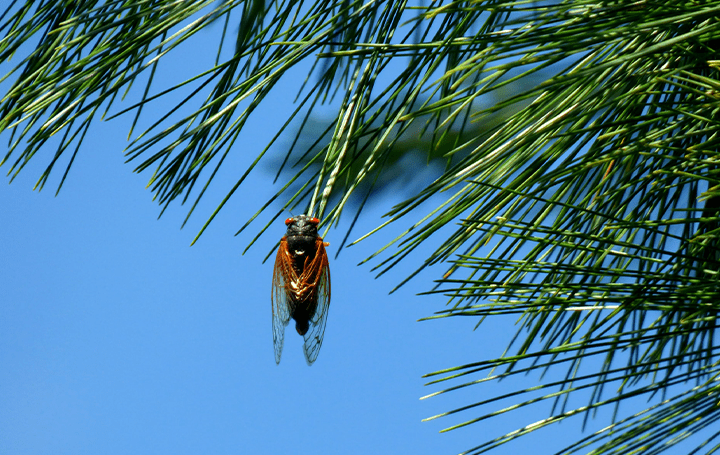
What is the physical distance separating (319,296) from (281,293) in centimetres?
4

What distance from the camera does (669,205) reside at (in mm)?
594

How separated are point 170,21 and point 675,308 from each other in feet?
1.26

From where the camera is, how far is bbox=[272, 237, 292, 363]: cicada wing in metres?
0.56

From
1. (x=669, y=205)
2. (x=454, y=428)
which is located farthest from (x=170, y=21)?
(x=669, y=205)

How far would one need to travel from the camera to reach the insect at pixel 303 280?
53 cm

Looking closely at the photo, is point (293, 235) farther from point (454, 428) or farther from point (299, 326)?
point (454, 428)

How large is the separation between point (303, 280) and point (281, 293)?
0.05 metres

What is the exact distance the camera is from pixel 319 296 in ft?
1.96

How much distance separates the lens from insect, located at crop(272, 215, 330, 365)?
53 centimetres

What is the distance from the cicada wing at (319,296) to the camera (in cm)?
55

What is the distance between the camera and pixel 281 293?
606 millimetres

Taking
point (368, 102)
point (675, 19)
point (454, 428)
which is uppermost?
point (368, 102)

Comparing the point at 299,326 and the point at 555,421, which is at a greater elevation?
the point at 299,326

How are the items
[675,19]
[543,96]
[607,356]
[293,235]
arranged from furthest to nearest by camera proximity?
1. [607,356]
2. [293,235]
3. [543,96]
4. [675,19]
